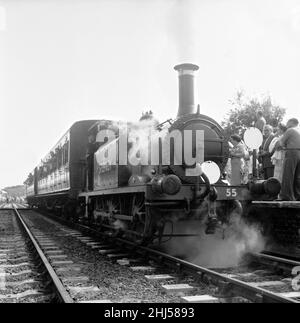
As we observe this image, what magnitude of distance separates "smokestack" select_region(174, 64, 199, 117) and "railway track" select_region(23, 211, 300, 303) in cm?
242

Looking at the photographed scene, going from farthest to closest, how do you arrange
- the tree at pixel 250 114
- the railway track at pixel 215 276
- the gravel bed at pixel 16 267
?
1. the tree at pixel 250 114
2. the gravel bed at pixel 16 267
3. the railway track at pixel 215 276

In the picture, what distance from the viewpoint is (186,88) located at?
7438 mm

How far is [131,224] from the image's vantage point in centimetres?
832

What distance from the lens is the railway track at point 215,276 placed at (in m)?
4.67

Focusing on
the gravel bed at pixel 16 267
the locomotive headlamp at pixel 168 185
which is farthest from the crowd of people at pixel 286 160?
the gravel bed at pixel 16 267

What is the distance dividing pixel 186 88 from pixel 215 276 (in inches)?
132

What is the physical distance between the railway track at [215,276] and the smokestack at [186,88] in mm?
2422

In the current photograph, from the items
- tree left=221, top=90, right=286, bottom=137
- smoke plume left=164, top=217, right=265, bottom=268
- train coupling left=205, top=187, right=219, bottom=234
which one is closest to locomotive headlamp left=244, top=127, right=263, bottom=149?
train coupling left=205, top=187, right=219, bottom=234

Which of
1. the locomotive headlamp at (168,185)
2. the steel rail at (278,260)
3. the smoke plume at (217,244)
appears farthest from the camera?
the smoke plume at (217,244)

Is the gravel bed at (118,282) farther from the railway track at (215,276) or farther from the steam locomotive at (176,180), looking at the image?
the steam locomotive at (176,180)

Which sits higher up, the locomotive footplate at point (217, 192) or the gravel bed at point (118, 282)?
the locomotive footplate at point (217, 192)

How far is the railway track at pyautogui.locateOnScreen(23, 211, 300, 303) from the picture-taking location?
4.67 metres

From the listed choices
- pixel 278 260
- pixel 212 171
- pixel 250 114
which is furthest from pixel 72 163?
pixel 250 114
